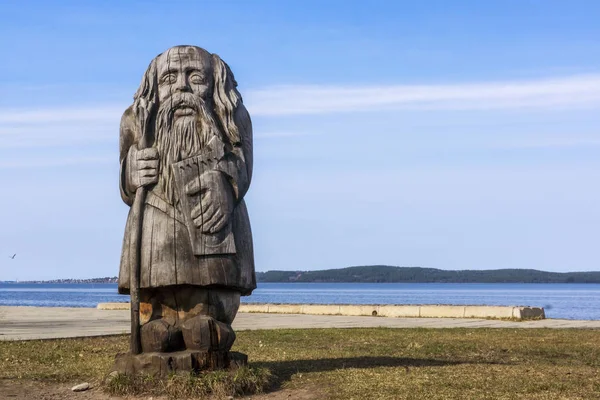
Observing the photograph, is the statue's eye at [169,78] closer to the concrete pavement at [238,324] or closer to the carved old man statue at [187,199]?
the carved old man statue at [187,199]

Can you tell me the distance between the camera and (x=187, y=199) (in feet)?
32.9

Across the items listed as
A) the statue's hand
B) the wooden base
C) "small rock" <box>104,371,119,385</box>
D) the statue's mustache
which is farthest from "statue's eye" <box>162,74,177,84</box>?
"small rock" <box>104,371,119,385</box>

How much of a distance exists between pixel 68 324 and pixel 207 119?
1226 cm

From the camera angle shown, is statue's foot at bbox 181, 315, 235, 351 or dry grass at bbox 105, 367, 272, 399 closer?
dry grass at bbox 105, 367, 272, 399

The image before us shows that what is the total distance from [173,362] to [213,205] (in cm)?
169

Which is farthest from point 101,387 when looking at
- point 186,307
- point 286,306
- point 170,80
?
point 286,306

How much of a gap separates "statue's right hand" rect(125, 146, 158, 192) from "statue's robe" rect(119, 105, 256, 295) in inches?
4.2

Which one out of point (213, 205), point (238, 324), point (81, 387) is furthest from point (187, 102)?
point (238, 324)

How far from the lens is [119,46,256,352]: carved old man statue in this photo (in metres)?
9.89

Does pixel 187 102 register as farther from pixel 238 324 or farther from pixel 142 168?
pixel 238 324

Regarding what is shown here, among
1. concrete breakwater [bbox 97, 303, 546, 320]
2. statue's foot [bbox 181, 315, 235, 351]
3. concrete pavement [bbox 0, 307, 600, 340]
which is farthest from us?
concrete breakwater [bbox 97, 303, 546, 320]

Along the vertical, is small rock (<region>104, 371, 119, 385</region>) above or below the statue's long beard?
below

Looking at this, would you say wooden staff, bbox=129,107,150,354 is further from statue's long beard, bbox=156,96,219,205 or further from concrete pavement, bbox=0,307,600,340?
concrete pavement, bbox=0,307,600,340

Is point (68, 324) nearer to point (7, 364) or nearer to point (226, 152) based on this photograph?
point (7, 364)
